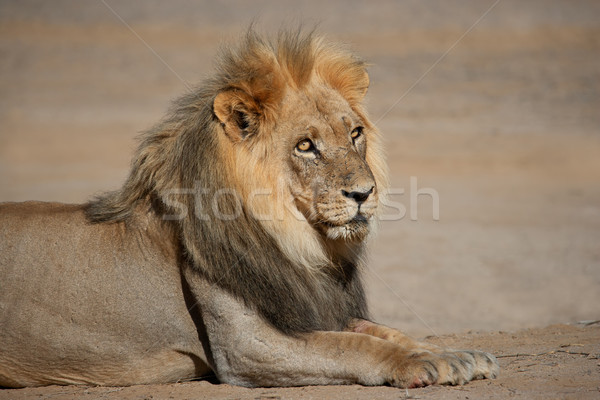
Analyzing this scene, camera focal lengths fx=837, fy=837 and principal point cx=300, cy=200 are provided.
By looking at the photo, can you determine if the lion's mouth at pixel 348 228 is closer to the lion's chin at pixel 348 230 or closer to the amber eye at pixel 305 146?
the lion's chin at pixel 348 230

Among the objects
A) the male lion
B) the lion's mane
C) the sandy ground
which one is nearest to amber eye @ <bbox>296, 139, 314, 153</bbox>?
the male lion

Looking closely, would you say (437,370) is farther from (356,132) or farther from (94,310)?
(94,310)

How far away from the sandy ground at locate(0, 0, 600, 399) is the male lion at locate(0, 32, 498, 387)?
7.6 inches

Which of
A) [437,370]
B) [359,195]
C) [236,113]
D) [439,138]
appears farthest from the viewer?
[439,138]

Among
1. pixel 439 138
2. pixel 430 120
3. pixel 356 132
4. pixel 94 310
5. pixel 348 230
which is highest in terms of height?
pixel 430 120

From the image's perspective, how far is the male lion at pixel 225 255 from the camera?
5.06 m

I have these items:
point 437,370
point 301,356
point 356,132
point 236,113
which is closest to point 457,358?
point 437,370

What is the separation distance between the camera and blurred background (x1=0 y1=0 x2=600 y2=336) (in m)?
10.6

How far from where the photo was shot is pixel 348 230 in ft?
17.0

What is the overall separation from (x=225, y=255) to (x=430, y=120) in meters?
18.4

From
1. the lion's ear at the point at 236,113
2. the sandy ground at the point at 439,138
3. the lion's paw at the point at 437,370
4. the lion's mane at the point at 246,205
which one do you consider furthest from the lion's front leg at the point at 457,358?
the lion's ear at the point at 236,113

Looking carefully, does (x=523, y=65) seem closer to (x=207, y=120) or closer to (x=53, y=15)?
(x=53, y=15)

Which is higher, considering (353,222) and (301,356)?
(353,222)

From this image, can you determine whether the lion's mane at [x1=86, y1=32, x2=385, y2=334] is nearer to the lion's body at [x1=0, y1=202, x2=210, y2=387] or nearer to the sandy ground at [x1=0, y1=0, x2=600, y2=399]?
the lion's body at [x1=0, y1=202, x2=210, y2=387]
